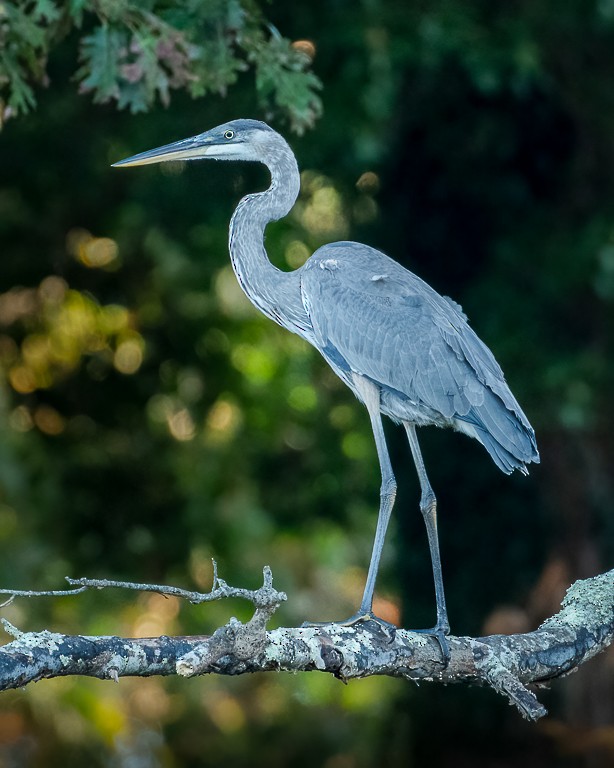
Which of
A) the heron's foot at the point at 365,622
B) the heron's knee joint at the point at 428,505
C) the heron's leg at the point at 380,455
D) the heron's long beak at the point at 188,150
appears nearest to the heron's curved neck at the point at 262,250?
the heron's long beak at the point at 188,150

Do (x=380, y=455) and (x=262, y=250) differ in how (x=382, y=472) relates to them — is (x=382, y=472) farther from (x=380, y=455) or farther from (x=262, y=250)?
(x=262, y=250)

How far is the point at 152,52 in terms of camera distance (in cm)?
529

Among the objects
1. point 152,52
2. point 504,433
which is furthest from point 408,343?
point 152,52

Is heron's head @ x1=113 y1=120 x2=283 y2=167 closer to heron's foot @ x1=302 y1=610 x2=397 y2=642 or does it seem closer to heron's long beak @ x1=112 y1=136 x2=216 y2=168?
heron's long beak @ x1=112 y1=136 x2=216 y2=168

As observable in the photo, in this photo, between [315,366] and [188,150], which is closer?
[188,150]

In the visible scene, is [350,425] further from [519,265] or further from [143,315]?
[519,265]

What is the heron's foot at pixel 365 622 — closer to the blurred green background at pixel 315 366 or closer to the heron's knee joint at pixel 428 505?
the heron's knee joint at pixel 428 505

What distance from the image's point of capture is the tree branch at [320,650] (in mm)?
2902

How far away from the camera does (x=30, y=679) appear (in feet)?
9.51

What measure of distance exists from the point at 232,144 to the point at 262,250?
44 centimetres

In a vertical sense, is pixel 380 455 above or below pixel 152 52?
below

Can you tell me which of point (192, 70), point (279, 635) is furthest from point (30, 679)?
point (192, 70)

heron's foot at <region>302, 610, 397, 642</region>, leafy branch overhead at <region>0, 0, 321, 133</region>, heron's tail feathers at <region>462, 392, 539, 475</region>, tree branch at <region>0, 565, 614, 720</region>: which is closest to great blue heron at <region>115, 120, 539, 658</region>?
heron's tail feathers at <region>462, 392, 539, 475</region>

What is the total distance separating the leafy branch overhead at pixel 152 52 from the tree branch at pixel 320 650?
2.51 m
